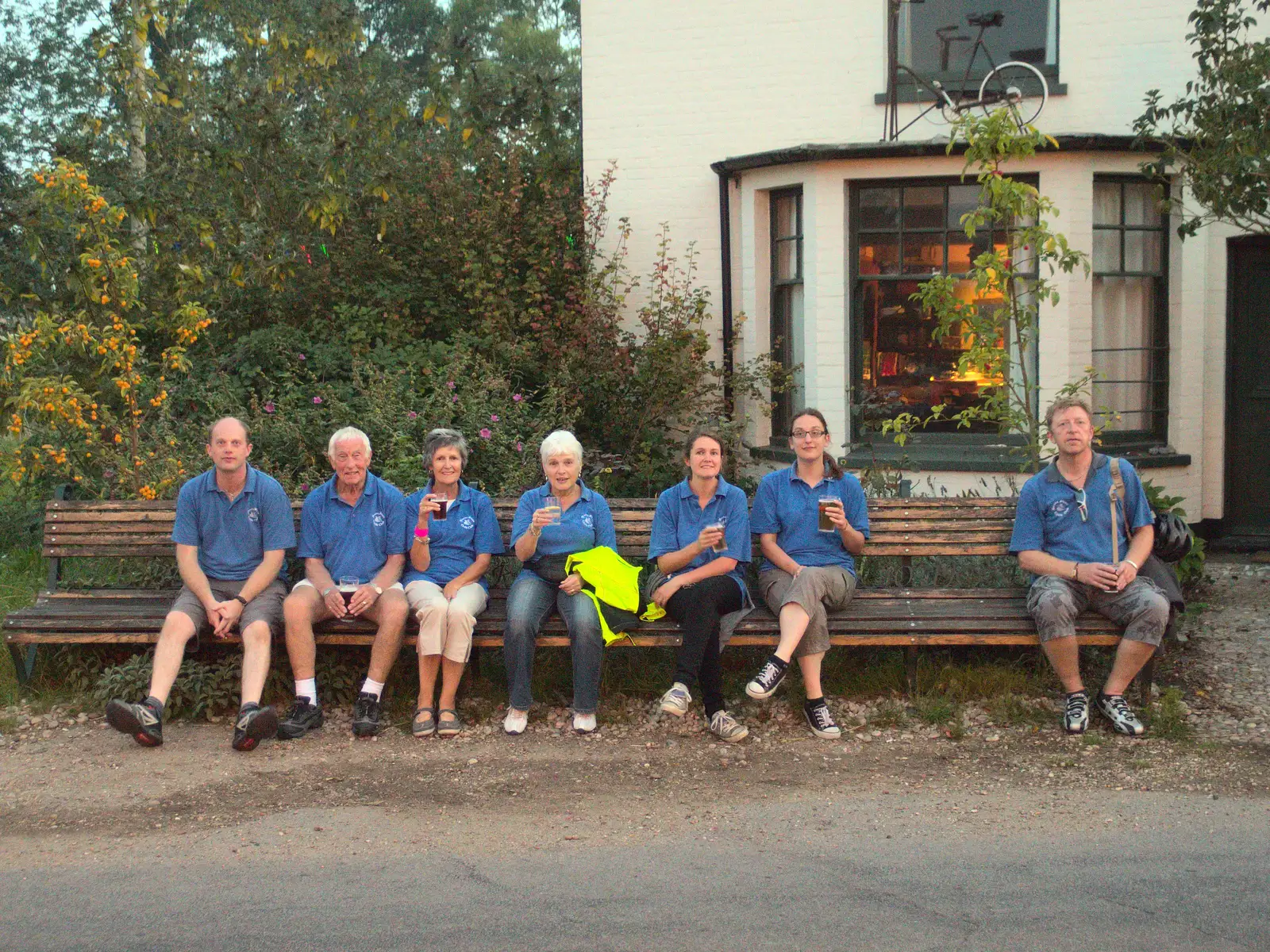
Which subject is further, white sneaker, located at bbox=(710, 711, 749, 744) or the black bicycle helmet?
the black bicycle helmet

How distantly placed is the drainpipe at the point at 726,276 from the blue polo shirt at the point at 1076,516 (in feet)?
14.9

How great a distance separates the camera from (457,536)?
6.18 metres

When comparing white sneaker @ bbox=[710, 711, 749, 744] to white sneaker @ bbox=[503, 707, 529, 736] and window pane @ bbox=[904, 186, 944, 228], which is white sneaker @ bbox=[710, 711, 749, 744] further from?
window pane @ bbox=[904, 186, 944, 228]

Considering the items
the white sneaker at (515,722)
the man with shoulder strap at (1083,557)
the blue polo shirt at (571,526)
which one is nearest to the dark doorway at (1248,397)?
the man with shoulder strap at (1083,557)

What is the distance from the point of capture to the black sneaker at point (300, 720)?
5.66 meters

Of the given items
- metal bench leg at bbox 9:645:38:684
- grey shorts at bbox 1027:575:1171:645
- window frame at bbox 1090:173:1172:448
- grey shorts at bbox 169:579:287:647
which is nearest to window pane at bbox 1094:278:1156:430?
window frame at bbox 1090:173:1172:448

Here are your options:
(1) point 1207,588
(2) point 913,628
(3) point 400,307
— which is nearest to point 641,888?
(2) point 913,628

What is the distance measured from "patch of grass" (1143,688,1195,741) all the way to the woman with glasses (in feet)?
4.56

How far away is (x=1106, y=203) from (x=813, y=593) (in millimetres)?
5298

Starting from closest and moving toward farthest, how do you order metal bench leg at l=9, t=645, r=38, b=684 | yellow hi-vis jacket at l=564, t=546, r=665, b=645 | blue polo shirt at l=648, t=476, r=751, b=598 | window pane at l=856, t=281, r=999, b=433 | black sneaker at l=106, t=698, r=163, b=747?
black sneaker at l=106, t=698, r=163, b=747 → yellow hi-vis jacket at l=564, t=546, r=665, b=645 → blue polo shirt at l=648, t=476, r=751, b=598 → metal bench leg at l=9, t=645, r=38, b=684 → window pane at l=856, t=281, r=999, b=433

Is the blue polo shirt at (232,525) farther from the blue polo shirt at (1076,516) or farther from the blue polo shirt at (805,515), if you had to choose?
the blue polo shirt at (1076,516)

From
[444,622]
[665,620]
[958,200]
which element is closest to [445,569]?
[444,622]

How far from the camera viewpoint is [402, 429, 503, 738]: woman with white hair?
577cm

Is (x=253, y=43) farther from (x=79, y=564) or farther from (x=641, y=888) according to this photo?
(x=641, y=888)
